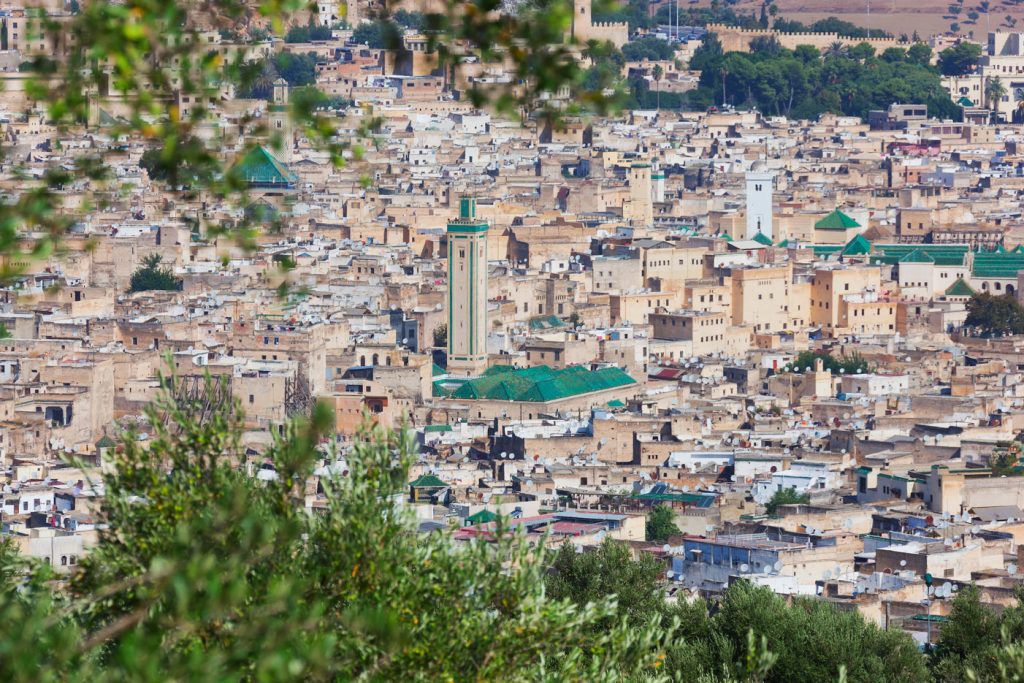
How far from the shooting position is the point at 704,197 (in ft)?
173

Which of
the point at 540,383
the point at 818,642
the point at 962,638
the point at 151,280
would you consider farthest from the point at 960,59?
the point at 818,642

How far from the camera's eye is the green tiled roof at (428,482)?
2480 centimetres

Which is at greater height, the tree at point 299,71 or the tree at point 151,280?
the tree at point 299,71

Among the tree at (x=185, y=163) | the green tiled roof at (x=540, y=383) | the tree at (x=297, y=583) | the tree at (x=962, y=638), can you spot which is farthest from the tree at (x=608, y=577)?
the green tiled roof at (x=540, y=383)

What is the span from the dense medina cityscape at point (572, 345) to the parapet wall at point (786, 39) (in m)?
13.4

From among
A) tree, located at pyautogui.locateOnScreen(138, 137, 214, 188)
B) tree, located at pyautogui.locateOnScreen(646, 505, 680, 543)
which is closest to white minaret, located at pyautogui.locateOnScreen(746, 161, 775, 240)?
tree, located at pyautogui.locateOnScreen(646, 505, 680, 543)

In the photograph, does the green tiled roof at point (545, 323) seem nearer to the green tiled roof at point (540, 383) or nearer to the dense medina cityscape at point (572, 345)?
the dense medina cityscape at point (572, 345)

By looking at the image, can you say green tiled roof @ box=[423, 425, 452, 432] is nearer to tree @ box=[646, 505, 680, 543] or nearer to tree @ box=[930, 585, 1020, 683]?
tree @ box=[646, 505, 680, 543]

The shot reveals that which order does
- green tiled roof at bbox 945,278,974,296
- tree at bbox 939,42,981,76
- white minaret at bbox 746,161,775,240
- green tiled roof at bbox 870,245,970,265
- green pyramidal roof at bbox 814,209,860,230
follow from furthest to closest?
tree at bbox 939,42,981,76 → green pyramidal roof at bbox 814,209,860,230 → white minaret at bbox 746,161,775,240 → green tiled roof at bbox 870,245,970,265 → green tiled roof at bbox 945,278,974,296

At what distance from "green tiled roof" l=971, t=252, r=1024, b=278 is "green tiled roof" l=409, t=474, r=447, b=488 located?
67.6 ft

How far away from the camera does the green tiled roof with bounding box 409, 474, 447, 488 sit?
81.4ft

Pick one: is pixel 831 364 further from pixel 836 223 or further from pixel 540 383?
pixel 836 223

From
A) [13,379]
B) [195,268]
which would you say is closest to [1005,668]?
[13,379]

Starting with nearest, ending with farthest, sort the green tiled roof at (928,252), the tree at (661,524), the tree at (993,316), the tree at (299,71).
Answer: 1. the tree at (661,524)
2. the tree at (993,316)
3. the green tiled roof at (928,252)
4. the tree at (299,71)
